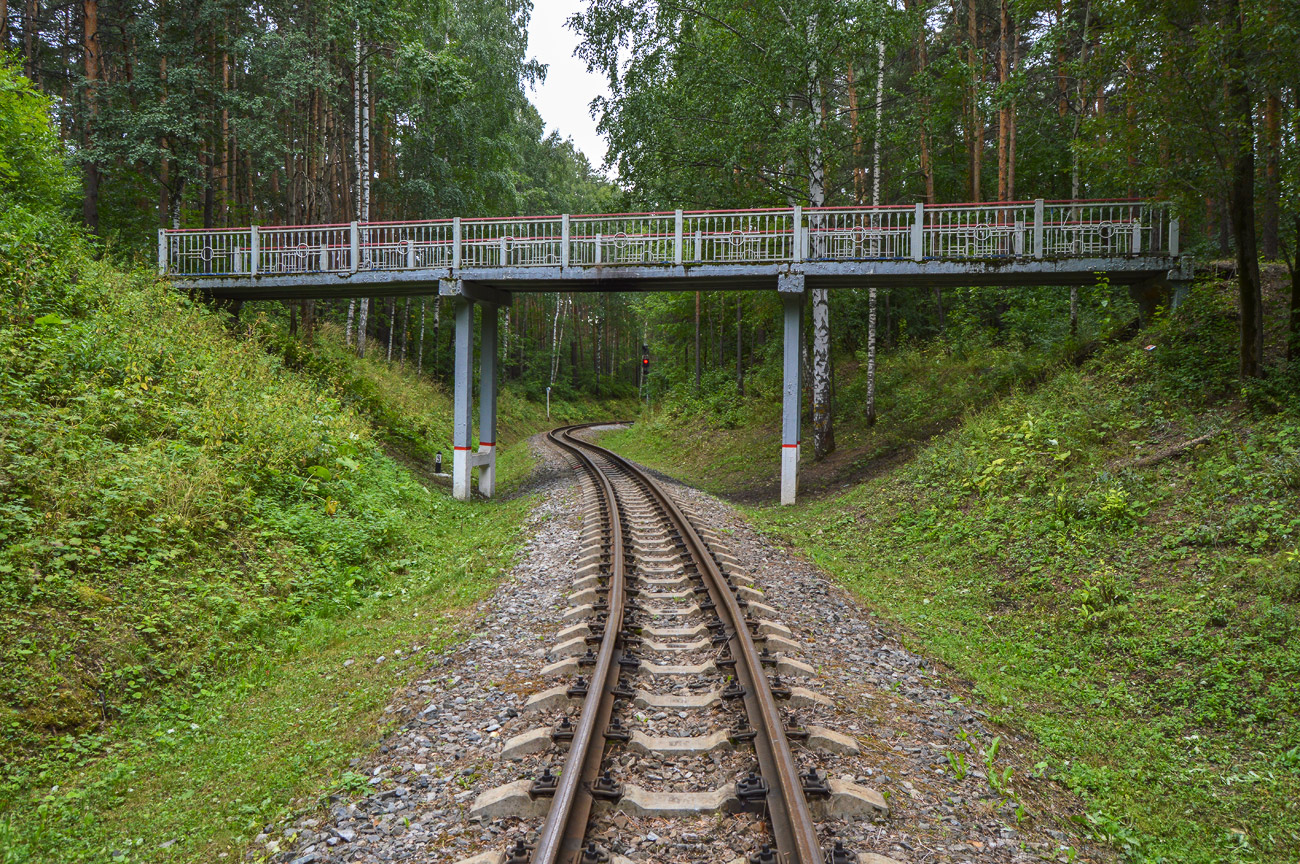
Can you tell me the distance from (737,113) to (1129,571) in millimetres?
12030

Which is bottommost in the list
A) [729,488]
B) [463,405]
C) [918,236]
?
[729,488]

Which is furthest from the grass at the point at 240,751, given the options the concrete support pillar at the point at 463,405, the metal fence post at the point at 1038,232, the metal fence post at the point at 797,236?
the metal fence post at the point at 1038,232

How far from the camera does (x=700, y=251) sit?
14234mm

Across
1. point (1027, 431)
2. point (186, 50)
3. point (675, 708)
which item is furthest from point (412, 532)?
point (186, 50)

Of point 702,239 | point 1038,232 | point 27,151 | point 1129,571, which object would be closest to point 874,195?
point 1038,232

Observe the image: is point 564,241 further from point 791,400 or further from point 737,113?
point 791,400

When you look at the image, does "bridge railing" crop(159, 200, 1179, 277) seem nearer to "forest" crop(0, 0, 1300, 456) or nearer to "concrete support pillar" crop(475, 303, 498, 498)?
"forest" crop(0, 0, 1300, 456)

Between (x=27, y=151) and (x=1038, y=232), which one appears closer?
(x=1038, y=232)

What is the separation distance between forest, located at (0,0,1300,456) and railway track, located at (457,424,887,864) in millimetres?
8147

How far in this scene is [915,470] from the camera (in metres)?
12.5

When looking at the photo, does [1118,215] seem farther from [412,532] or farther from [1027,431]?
[412,532]

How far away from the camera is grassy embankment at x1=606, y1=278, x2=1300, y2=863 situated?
436 centimetres

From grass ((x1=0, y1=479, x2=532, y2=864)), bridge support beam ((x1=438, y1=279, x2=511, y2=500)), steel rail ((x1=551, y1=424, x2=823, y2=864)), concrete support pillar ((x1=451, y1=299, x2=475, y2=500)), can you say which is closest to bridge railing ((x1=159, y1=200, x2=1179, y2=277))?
bridge support beam ((x1=438, y1=279, x2=511, y2=500))

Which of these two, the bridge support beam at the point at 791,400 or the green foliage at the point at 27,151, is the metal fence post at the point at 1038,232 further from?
the green foliage at the point at 27,151
